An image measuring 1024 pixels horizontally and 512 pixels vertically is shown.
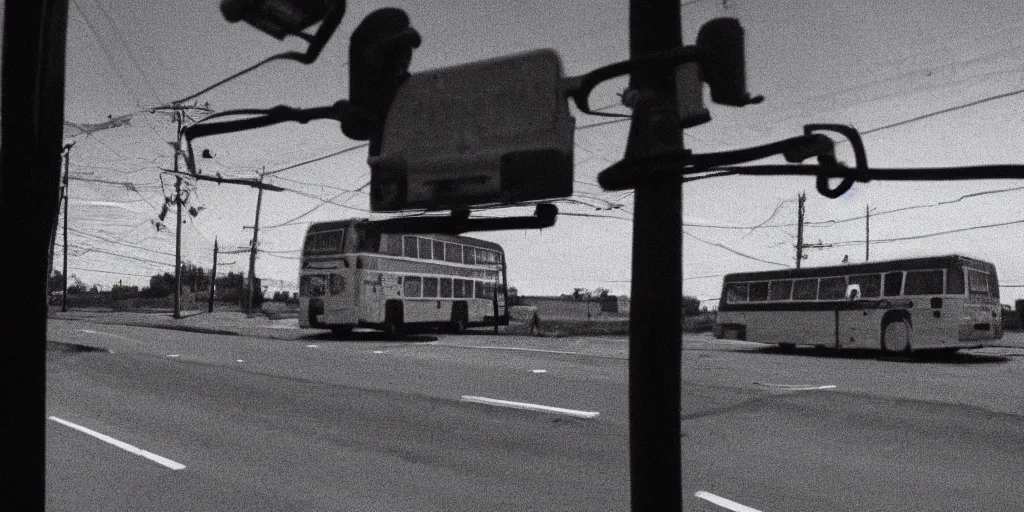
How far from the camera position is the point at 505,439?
314 inches

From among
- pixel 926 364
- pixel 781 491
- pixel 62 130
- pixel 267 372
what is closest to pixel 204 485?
pixel 781 491

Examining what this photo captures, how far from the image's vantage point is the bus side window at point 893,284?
1916 centimetres

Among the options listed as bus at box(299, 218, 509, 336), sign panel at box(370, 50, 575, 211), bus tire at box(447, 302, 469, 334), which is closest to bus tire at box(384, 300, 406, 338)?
bus at box(299, 218, 509, 336)

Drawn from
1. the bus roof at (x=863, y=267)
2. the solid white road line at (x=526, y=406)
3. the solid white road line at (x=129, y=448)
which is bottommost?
the solid white road line at (x=129, y=448)

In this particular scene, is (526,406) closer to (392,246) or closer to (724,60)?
(724,60)

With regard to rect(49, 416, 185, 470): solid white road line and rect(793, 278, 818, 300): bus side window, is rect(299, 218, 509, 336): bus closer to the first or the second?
rect(793, 278, 818, 300): bus side window

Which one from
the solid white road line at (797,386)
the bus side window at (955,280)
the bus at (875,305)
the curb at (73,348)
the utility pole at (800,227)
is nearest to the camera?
the solid white road line at (797,386)

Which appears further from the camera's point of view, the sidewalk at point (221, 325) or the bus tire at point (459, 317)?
the bus tire at point (459, 317)

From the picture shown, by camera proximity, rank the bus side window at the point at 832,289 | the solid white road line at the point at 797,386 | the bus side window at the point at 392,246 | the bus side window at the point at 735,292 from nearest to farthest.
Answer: the solid white road line at the point at 797,386, the bus side window at the point at 832,289, the bus side window at the point at 392,246, the bus side window at the point at 735,292

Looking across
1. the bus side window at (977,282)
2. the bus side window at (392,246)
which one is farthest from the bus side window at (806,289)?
the bus side window at (392,246)

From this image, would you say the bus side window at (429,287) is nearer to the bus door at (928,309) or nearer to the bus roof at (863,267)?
the bus roof at (863,267)

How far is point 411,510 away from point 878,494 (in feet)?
12.5

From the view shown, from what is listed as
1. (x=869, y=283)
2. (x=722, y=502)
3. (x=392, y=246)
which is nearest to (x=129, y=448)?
(x=722, y=502)

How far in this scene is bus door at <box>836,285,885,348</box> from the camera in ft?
64.3
